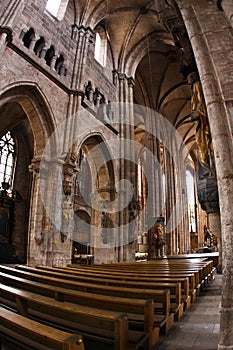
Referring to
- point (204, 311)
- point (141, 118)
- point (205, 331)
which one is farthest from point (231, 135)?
point (141, 118)

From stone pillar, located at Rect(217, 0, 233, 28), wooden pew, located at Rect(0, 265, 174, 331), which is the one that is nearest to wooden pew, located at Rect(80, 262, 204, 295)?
wooden pew, located at Rect(0, 265, 174, 331)

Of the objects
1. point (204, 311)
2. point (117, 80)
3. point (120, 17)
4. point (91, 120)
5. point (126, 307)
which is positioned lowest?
point (204, 311)

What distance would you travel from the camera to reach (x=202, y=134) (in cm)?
597

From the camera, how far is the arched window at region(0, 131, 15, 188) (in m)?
15.2

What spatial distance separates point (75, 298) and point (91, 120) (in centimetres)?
1005

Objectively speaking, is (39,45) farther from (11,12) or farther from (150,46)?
(150,46)

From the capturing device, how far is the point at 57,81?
980 centimetres

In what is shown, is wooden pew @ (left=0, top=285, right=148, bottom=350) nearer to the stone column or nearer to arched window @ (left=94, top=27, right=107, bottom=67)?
the stone column

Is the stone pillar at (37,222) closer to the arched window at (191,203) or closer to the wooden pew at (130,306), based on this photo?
the wooden pew at (130,306)

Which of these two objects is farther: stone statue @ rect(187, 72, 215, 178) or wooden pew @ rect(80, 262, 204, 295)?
stone statue @ rect(187, 72, 215, 178)

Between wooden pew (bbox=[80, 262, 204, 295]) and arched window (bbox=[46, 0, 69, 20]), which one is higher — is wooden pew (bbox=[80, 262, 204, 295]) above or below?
below

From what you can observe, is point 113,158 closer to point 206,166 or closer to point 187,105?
point 206,166

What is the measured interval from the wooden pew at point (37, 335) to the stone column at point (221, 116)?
1313mm

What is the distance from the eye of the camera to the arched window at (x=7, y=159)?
15164mm
